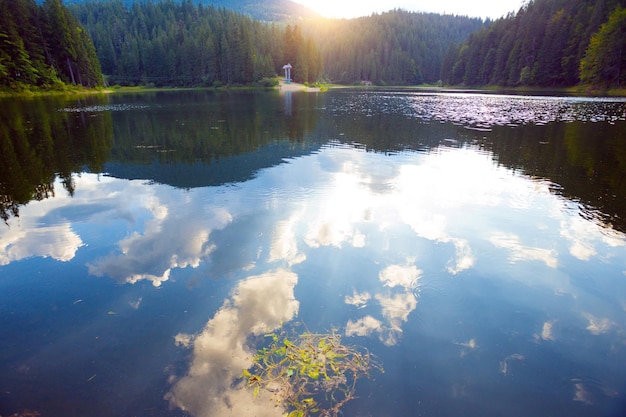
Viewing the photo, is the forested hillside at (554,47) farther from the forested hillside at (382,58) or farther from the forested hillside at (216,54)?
the forested hillside at (216,54)

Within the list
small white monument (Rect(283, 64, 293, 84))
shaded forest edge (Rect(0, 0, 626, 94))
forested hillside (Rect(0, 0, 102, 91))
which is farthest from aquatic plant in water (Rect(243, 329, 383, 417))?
small white monument (Rect(283, 64, 293, 84))

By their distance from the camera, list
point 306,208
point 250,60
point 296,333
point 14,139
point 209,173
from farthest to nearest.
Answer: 1. point 250,60
2. point 14,139
3. point 209,173
4. point 306,208
5. point 296,333

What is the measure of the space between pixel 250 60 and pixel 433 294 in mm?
111709

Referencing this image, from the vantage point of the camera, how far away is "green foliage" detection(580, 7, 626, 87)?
61.8 metres

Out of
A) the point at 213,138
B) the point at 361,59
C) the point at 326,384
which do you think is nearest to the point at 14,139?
the point at 213,138

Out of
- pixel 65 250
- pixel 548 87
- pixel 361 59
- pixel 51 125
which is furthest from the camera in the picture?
pixel 361 59

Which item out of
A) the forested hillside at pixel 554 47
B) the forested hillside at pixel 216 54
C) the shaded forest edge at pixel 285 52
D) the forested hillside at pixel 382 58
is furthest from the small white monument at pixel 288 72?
the forested hillside at pixel 554 47

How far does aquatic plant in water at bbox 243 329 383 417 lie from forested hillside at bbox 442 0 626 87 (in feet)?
268

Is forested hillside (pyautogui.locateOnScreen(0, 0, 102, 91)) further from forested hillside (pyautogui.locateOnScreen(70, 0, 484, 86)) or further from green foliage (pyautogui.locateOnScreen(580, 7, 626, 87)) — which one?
green foliage (pyautogui.locateOnScreen(580, 7, 626, 87))

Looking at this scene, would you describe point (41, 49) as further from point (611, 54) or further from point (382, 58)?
point (382, 58)

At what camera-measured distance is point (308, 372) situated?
4.62m

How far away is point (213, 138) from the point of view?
21.5 meters

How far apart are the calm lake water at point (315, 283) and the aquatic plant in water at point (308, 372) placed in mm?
176

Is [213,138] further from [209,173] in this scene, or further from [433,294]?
[433,294]
